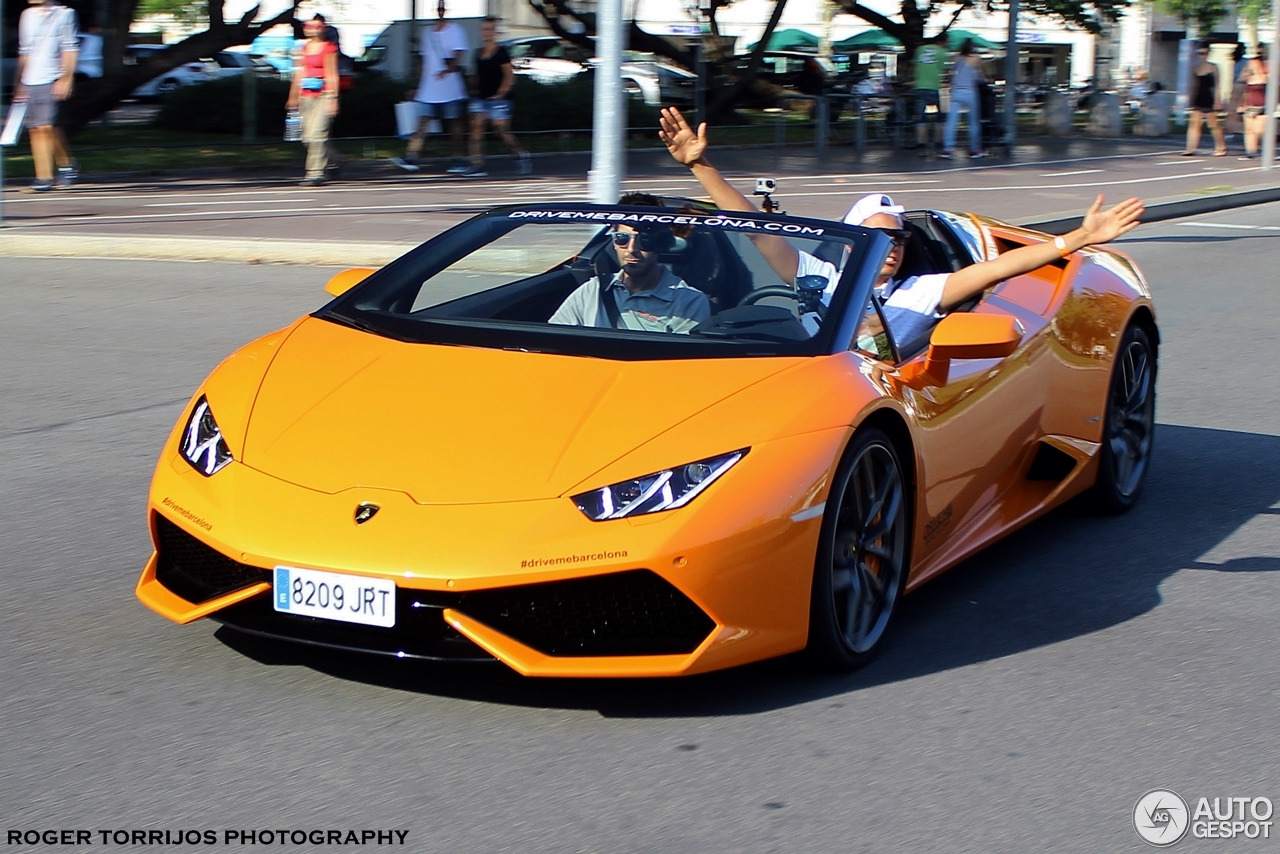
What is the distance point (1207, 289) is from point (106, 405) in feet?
27.9

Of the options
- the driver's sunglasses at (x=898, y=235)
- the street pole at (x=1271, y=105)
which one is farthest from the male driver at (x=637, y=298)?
the street pole at (x=1271, y=105)

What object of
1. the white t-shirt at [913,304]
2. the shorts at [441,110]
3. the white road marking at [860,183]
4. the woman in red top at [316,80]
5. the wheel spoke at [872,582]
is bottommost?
the wheel spoke at [872,582]

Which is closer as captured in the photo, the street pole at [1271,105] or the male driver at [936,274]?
the male driver at [936,274]

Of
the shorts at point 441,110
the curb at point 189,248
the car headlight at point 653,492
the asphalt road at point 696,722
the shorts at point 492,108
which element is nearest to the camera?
the asphalt road at point 696,722

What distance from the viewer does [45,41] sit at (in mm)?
15969

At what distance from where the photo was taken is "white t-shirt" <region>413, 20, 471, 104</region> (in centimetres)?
1898

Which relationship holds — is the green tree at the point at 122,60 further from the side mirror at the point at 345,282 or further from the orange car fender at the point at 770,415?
the orange car fender at the point at 770,415

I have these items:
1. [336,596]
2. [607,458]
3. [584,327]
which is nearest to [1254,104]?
[584,327]

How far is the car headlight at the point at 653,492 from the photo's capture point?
3.86 meters

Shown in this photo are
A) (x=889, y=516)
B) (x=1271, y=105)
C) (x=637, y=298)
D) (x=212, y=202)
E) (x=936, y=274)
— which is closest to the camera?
(x=889, y=516)

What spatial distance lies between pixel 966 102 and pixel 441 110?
29.2 feet

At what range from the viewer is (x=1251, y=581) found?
5.49 m

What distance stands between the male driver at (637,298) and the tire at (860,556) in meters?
0.72

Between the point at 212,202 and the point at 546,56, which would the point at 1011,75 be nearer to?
the point at 546,56
